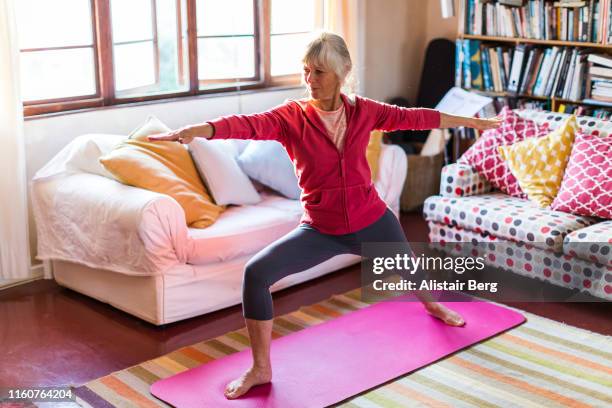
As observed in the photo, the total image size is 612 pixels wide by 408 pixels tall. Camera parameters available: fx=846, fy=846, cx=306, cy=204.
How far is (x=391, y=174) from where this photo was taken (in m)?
4.74

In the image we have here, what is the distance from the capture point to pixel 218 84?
17.0 ft

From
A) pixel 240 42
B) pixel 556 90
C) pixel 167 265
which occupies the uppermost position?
pixel 240 42

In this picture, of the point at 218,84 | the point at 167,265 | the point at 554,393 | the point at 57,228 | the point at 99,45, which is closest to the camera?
the point at 554,393

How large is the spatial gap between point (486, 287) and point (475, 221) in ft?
1.11

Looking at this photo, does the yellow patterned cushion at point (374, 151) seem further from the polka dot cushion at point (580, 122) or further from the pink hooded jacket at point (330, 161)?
the pink hooded jacket at point (330, 161)

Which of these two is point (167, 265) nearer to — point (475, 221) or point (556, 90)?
point (475, 221)

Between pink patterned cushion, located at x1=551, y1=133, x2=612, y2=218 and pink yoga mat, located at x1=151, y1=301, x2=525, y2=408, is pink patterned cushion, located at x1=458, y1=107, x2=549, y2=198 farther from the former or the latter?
pink yoga mat, located at x1=151, y1=301, x2=525, y2=408

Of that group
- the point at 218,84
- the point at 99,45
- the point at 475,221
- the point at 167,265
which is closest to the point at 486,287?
the point at 475,221

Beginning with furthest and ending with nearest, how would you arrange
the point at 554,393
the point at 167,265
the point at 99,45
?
the point at 99,45, the point at 167,265, the point at 554,393

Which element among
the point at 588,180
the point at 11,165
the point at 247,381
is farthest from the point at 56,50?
the point at 588,180

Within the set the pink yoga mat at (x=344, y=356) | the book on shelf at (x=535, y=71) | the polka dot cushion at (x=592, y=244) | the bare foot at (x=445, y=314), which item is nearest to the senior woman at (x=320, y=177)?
the pink yoga mat at (x=344, y=356)

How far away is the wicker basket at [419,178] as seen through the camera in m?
5.65

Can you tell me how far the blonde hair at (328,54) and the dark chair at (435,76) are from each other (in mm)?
2835

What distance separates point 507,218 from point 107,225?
6.32 feet
